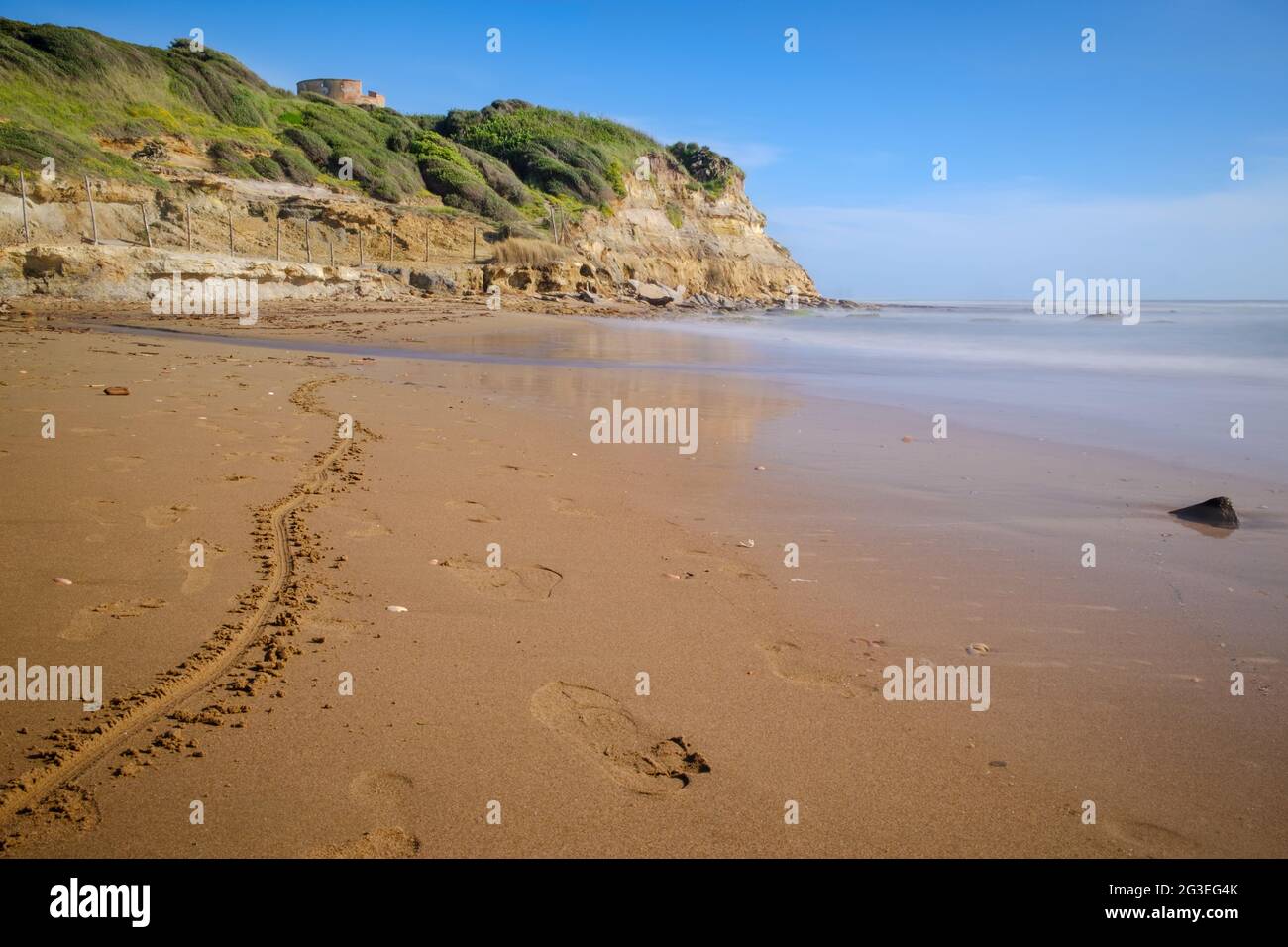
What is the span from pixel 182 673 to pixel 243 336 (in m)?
13.3

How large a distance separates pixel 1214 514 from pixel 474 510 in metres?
4.65

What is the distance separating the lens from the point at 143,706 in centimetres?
245

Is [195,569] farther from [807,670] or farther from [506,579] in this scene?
[807,670]

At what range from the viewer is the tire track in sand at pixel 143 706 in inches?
80.3

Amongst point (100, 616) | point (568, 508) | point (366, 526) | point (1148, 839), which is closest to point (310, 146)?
point (568, 508)

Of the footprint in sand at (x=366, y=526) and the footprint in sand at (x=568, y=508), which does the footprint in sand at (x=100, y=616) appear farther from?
the footprint in sand at (x=568, y=508)

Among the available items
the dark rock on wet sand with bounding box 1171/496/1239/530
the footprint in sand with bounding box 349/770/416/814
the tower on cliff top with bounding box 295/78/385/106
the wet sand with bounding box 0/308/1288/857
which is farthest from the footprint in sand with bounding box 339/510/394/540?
the tower on cliff top with bounding box 295/78/385/106

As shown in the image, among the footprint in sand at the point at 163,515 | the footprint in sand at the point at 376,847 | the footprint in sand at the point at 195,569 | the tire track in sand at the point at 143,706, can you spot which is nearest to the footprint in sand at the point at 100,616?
the footprint in sand at the point at 195,569

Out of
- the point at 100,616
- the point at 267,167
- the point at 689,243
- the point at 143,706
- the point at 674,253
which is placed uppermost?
the point at 689,243

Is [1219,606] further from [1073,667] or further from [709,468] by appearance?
[709,468]

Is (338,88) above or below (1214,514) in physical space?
above

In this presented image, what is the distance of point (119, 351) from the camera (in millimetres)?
10484

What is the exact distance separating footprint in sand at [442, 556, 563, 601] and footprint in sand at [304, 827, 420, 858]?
1508 millimetres
